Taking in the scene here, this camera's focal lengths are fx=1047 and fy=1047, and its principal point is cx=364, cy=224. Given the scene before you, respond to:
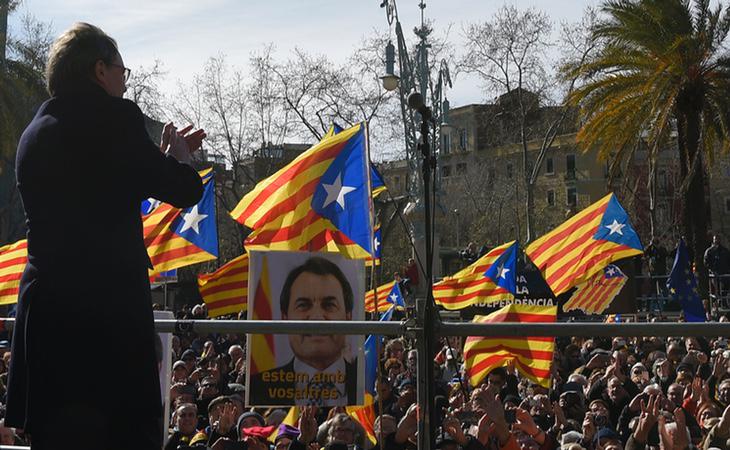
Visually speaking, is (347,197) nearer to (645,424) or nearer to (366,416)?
(366,416)

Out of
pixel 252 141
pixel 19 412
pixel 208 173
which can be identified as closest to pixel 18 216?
pixel 252 141

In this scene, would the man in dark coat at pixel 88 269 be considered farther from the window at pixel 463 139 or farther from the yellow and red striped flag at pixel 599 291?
the window at pixel 463 139

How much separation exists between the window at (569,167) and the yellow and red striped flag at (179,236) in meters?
65.7

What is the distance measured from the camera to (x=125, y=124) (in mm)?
2936

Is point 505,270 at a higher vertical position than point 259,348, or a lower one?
higher

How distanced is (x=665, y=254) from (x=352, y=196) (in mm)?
16487

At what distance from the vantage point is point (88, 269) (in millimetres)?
2861

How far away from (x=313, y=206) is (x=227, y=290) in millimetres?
3313

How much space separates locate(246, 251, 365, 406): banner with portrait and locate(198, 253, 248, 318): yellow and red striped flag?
4.81 meters

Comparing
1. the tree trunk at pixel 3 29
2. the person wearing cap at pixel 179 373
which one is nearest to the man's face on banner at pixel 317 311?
the person wearing cap at pixel 179 373

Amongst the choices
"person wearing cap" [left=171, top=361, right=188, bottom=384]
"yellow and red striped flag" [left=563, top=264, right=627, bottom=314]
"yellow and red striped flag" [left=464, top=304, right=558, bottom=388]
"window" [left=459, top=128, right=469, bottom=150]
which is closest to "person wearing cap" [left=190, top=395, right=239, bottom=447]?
"yellow and red striped flag" [left=464, top=304, right=558, bottom=388]

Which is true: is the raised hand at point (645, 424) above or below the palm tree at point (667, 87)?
below

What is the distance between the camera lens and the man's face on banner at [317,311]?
6090mm

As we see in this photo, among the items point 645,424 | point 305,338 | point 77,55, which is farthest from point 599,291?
point 77,55
